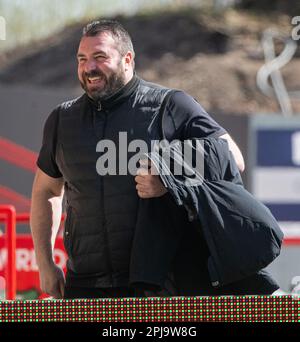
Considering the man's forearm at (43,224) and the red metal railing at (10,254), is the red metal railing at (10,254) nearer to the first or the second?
the red metal railing at (10,254)

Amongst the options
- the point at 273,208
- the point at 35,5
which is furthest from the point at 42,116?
the point at 35,5

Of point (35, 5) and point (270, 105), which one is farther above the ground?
point (35, 5)

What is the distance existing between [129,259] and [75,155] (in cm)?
46

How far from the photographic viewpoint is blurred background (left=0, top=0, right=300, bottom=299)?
10.2 m

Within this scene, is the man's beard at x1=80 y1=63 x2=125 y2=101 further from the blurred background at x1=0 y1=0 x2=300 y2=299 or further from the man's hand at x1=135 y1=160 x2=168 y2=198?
the blurred background at x1=0 y1=0 x2=300 y2=299

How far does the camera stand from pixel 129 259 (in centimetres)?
363

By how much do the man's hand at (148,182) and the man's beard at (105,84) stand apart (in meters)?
0.33

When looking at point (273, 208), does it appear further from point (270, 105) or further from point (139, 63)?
point (139, 63)

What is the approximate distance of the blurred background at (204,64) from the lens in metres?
10.2

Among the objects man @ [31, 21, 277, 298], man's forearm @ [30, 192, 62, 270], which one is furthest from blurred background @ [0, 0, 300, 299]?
man @ [31, 21, 277, 298]

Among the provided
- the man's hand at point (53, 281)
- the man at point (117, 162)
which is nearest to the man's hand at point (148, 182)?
the man at point (117, 162)
